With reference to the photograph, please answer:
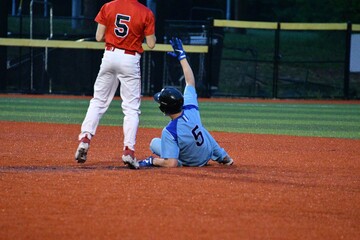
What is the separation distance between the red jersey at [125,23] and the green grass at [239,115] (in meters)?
5.67

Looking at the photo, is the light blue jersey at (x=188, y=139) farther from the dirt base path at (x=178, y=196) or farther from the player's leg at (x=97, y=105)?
the player's leg at (x=97, y=105)

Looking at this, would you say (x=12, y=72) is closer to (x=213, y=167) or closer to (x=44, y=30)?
(x=44, y=30)

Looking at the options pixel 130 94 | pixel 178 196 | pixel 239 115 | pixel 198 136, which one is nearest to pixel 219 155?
pixel 198 136

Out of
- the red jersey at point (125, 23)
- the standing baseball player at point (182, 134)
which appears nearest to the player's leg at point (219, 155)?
the standing baseball player at point (182, 134)

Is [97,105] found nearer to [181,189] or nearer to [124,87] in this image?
[124,87]

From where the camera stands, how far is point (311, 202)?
23.7ft

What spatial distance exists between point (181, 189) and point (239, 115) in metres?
Result: 10.7

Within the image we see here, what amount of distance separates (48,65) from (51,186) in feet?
56.7

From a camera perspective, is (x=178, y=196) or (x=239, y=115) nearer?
(x=178, y=196)

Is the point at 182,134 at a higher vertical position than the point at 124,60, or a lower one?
lower

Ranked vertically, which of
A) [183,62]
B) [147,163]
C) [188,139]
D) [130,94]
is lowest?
[147,163]

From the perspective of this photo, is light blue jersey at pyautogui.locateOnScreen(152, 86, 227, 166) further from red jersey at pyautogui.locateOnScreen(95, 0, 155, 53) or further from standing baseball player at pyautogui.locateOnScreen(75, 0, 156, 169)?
red jersey at pyautogui.locateOnScreen(95, 0, 155, 53)

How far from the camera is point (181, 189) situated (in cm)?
766

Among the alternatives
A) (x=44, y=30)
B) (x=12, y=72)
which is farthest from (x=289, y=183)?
(x=44, y=30)
